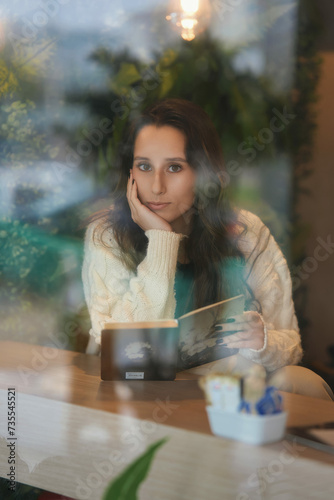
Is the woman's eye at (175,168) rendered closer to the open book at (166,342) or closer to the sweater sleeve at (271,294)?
the sweater sleeve at (271,294)

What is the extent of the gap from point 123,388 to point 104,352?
0.09m

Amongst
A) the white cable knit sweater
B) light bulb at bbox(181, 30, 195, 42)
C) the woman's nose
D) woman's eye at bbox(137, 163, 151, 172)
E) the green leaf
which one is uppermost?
light bulb at bbox(181, 30, 195, 42)

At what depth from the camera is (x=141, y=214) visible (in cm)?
132

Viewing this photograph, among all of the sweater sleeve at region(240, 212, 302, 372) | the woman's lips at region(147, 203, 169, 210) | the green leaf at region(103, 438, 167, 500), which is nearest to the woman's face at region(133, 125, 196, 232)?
the woman's lips at region(147, 203, 169, 210)

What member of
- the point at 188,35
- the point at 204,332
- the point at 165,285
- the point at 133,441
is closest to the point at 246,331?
the point at 204,332

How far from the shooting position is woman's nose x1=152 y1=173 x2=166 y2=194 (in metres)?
1.29

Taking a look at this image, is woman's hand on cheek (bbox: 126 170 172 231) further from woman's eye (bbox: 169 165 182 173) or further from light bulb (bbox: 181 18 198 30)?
light bulb (bbox: 181 18 198 30)

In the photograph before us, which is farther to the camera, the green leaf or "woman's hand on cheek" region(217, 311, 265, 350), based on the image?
"woman's hand on cheek" region(217, 311, 265, 350)

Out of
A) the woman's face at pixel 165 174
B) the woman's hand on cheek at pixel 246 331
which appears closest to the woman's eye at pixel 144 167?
the woman's face at pixel 165 174

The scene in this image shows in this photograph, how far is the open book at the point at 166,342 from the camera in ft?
4.10

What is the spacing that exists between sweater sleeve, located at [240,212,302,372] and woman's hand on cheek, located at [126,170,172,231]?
183 mm

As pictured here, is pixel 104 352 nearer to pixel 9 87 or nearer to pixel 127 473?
pixel 127 473

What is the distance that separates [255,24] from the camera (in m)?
1.16

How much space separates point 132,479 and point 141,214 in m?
0.55
